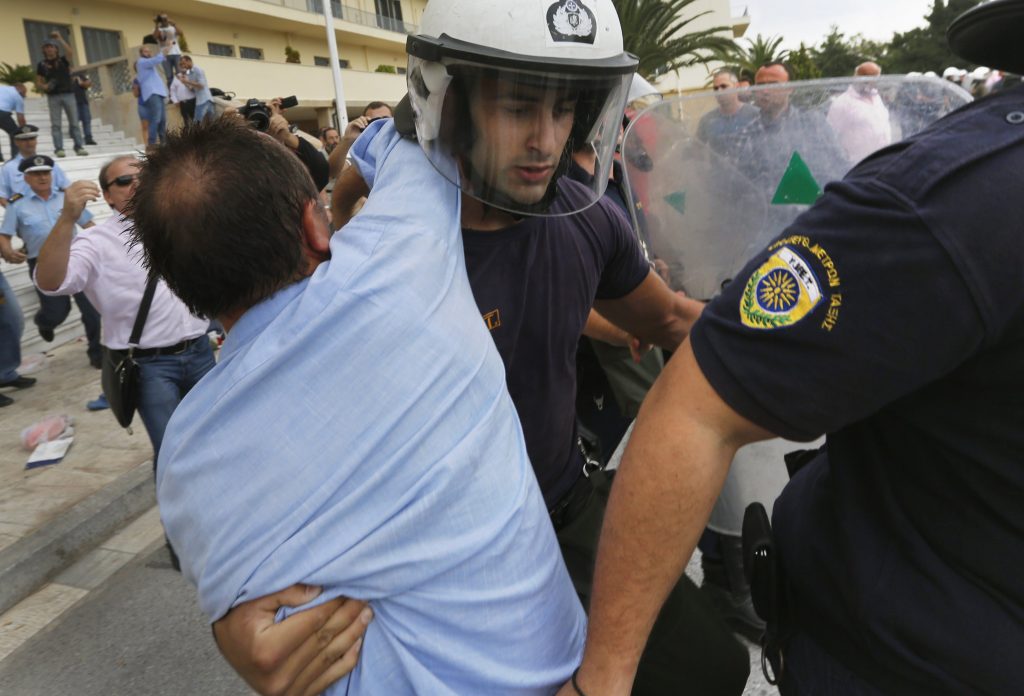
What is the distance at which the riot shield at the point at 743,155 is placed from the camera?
66.2 inches

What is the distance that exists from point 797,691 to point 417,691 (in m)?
0.58

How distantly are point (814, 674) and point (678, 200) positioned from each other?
127 cm

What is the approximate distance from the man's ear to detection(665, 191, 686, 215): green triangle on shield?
111 cm

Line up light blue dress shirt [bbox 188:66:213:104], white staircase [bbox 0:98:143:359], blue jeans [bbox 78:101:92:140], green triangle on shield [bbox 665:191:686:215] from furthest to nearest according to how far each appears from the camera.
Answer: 1. blue jeans [bbox 78:101:92:140]
2. light blue dress shirt [bbox 188:66:213:104]
3. white staircase [bbox 0:98:143:359]
4. green triangle on shield [bbox 665:191:686:215]

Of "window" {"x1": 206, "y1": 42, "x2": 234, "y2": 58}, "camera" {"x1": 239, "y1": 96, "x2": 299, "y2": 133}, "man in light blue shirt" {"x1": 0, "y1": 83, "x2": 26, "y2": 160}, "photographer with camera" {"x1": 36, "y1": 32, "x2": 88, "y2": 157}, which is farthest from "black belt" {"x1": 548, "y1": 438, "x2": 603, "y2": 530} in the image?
"window" {"x1": 206, "y1": 42, "x2": 234, "y2": 58}

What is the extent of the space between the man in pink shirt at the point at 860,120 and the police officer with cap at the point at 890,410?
2.71 ft

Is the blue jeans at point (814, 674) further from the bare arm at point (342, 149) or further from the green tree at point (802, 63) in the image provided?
the green tree at point (802, 63)

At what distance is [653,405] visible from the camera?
35.7 inches

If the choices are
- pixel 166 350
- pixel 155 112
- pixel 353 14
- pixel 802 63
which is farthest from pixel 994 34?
pixel 802 63

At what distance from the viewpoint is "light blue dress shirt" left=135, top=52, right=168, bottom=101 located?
1224cm

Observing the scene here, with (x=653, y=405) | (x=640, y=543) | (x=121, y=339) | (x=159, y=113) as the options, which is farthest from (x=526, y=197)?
(x=159, y=113)

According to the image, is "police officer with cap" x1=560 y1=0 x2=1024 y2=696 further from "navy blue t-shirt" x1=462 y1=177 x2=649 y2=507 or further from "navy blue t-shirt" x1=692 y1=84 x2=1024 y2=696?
"navy blue t-shirt" x1=462 y1=177 x2=649 y2=507

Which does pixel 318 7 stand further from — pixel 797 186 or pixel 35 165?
pixel 797 186

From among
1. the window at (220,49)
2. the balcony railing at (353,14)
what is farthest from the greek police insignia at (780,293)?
the balcony railing at (353,14)
